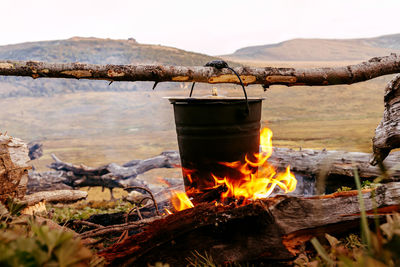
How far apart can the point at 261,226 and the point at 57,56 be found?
25694 millimetres

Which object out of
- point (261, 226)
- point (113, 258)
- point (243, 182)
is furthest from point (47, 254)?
point (243, 182)

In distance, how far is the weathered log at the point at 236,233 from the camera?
7.55ft

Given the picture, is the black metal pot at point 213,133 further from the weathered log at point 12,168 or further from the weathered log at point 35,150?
the weathered log at point 35,150

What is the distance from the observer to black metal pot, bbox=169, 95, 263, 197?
3127 mm

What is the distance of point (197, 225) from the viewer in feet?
7.66

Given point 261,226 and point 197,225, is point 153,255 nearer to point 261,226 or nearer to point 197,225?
point 197,225

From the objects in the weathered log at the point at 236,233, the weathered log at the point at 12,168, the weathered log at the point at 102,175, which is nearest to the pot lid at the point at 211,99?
the weathered log at the point at 236,233

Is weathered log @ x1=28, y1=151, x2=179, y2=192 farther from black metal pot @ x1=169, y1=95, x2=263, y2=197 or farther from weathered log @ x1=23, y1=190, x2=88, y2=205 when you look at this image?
black metal pot @ x1=169, y1=95, x2=263, y2=197

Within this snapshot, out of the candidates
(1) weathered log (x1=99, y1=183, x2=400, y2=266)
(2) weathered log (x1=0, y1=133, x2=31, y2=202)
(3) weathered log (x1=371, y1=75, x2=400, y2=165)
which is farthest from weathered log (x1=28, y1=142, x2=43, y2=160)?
(3) weathered log (x1=371, y1=75, x2=400, y2=165)

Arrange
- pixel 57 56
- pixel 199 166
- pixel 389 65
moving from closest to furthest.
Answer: pixel 199 166 < pixel 389 65 < pixel 57 56

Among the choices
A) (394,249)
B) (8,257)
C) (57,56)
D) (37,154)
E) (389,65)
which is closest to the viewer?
(8,257)

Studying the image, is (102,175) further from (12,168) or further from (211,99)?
(211,99)

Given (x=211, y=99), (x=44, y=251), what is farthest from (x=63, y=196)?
(x=44, y=251)

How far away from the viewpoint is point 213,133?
318cm
